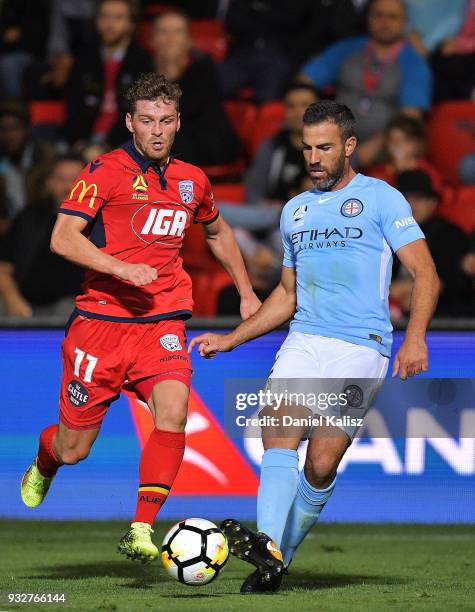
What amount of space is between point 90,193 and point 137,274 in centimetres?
67

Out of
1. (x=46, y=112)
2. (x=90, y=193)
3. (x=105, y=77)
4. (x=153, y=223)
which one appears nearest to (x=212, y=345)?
(x=153, y=223)

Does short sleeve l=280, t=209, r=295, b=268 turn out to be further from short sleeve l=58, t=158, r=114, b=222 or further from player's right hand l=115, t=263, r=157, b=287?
short sleeve l=58, t=158, r=114, b=222

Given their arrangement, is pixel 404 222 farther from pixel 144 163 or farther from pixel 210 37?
pixel 210 37

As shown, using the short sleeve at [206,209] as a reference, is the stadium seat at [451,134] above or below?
below

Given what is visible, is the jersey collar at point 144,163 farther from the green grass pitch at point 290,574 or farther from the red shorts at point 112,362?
the green grass pitch at point 290,574

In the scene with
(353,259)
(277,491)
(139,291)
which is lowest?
(277,491)

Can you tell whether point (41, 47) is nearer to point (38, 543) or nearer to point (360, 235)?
point (38, 543)

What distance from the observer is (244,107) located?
495 inches

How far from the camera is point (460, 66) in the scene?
40.0ft

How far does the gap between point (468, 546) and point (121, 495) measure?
85.3 inches

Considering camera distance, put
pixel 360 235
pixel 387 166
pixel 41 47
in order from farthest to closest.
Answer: pixel 41 47
pixel 387 166
pixel 360 235

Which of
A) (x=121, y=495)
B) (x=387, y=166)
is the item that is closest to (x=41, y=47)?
(x=387, y=166)

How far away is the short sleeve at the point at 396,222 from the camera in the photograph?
613cm

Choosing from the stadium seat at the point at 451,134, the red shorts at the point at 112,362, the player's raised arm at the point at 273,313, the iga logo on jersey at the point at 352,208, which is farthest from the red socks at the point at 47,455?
the stadium seat at the point at 451,134
